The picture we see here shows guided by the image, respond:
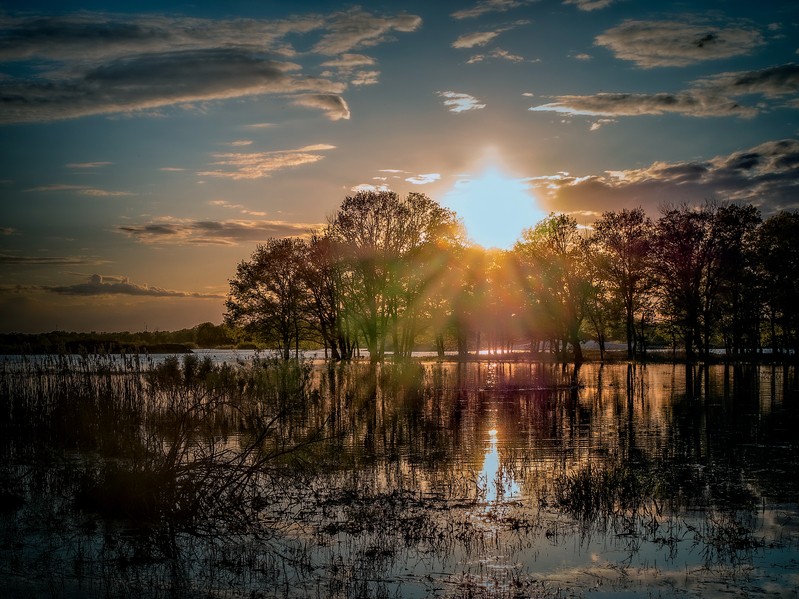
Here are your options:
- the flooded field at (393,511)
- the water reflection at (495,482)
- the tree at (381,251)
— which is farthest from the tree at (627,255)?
the water reflection at (495,482)

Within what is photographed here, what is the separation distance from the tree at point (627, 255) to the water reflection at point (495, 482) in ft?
235

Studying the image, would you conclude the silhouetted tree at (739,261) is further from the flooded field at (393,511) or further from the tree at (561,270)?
the flooded field at (393,511)

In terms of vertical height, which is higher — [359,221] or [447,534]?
[359,221]

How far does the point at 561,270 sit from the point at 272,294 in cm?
3895

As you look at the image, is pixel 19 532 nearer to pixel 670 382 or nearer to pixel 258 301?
pixel 670 382

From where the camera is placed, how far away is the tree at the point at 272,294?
91.2 metres

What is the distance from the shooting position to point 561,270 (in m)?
91.4

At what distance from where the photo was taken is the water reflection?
1448cm

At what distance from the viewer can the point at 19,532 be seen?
11.9 metres

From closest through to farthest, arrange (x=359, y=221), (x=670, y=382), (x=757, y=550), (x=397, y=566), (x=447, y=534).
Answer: (x=397, y=566) → (x=757, y=550) → (x=447, y=534) → (x=670, y=382) → (x=359, y=221)

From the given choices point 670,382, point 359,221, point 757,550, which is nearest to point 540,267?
point 359,221

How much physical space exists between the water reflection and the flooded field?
0.08 metres

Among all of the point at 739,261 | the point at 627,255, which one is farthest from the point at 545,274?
the point at 739,261

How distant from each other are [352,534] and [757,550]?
6536mm
